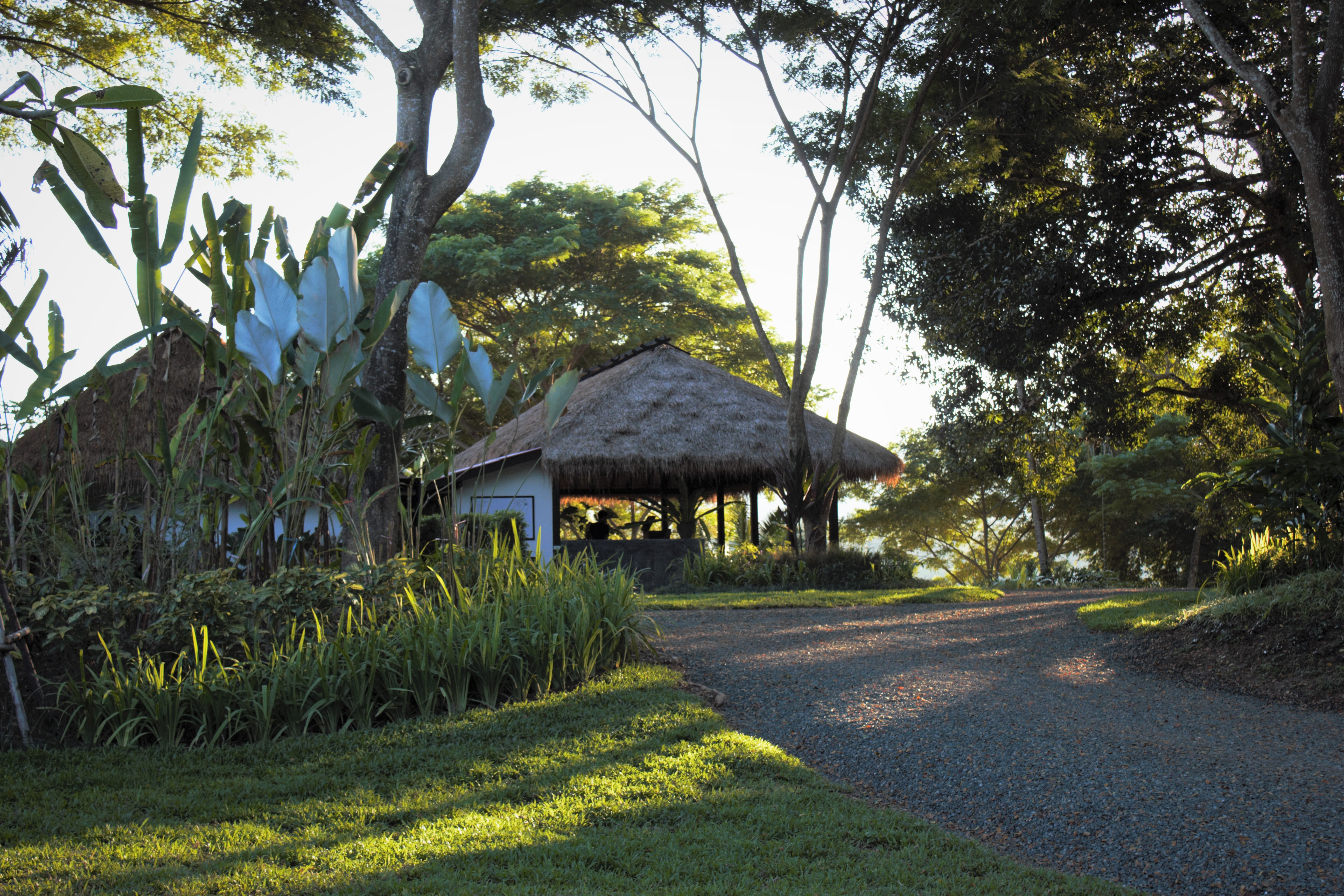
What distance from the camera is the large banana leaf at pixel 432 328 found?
5254mm

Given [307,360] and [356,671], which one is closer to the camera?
[356,671]

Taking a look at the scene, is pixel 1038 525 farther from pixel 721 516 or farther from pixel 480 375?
pixel 480 375

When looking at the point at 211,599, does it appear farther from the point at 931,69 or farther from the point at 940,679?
the point at 931,69

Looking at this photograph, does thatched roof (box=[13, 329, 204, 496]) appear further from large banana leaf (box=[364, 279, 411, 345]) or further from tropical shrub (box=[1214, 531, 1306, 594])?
tropical shrub (box=[1214, 531, 1306, 594])

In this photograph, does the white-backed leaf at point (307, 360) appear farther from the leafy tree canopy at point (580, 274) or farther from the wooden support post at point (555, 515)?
the leafy tree canopy at point (580, 274)

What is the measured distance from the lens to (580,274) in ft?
69.2

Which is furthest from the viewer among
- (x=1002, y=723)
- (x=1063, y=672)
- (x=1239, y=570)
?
(x=1239, y=570)

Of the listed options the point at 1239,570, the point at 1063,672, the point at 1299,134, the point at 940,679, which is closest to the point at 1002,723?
the point at 940,679

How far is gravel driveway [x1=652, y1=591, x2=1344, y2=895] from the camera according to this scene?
9.46ft

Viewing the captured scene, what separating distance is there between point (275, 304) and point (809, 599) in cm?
623

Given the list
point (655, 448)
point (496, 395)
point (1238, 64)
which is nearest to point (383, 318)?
point (496, 395)

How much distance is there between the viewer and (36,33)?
11.6 m

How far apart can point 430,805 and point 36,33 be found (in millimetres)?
12852

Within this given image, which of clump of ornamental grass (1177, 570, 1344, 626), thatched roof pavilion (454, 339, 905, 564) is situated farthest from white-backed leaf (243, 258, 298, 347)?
thatched roof pavilion (454, 339, 905, 564)
